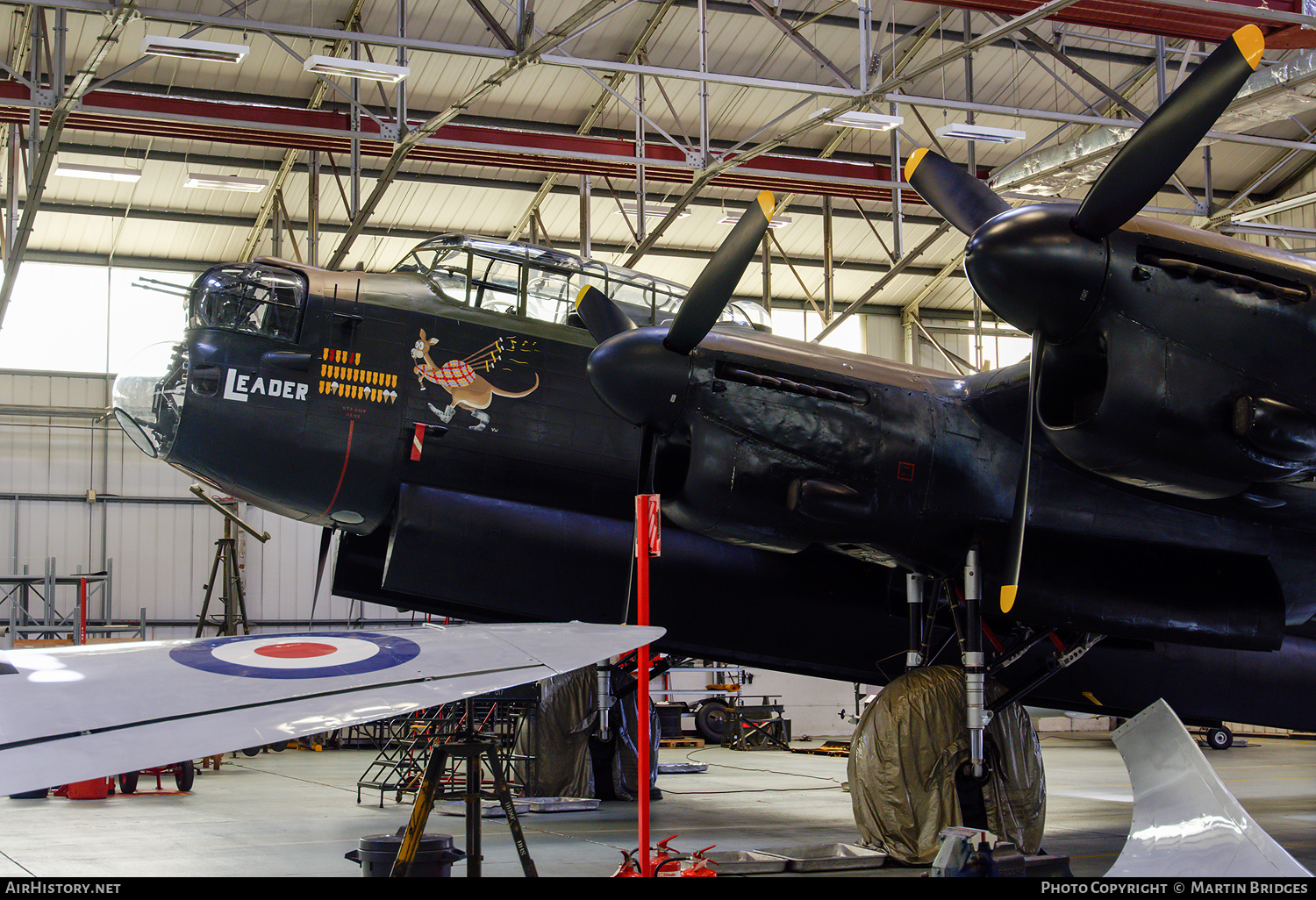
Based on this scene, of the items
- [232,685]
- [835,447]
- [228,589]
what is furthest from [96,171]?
[232,685]

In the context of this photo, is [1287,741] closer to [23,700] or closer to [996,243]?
[996,243]

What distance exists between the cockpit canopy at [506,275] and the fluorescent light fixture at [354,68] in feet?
16.5

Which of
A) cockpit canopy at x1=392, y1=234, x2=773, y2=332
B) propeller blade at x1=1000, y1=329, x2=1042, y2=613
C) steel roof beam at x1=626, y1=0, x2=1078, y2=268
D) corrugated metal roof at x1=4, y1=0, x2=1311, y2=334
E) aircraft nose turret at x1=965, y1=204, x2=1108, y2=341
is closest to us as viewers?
aircraft nose turret at x1=965, y1=204, x2=1108, y2=341

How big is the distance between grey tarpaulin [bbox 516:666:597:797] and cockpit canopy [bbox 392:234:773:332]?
18.8 feet

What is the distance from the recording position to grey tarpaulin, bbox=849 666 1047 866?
9.34 metres

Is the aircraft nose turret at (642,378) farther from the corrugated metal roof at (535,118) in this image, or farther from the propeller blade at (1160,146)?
the corrugated metal roof at (535,118)

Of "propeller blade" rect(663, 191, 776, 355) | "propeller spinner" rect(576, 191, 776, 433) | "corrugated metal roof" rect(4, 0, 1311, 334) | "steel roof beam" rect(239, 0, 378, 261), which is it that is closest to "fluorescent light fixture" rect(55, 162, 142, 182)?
"corrugated metal roof" rect(4, 0, 1311, 334)

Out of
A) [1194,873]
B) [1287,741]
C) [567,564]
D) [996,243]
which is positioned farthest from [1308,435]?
[1287,741]

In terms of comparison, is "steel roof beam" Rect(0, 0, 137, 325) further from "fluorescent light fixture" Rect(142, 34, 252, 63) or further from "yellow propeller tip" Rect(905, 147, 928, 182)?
"yellow propeller tip" Rect(905, 147, 928, 182)

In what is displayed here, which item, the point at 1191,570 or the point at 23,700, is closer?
the point at 23,700

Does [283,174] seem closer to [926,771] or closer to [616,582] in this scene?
[616,582]

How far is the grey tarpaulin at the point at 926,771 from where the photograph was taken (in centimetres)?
934

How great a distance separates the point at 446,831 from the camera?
11.0 metres
